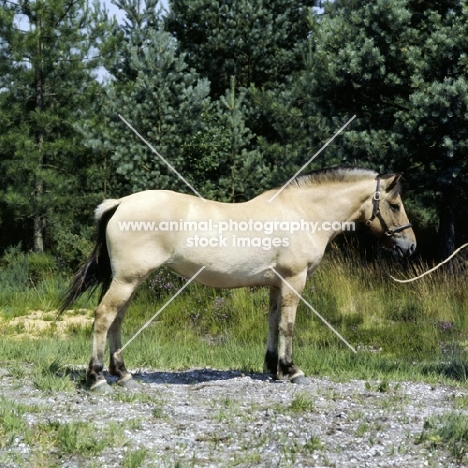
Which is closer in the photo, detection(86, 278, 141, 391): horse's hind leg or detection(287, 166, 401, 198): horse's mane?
detection(86, 278, 141, 391): horse's hind leg

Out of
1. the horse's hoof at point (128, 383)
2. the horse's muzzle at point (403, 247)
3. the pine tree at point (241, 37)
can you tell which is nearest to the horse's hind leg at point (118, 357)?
the horse's hoof at point (128, 383)

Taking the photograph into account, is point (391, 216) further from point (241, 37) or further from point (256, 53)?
point (241, 37)

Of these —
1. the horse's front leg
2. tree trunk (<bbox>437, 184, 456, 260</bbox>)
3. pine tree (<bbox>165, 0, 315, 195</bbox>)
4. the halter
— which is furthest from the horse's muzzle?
pine tree (<bbox>165, 0, 315, 195</bbox>)

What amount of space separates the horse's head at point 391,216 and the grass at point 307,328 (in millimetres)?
1341

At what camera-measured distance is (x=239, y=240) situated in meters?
6.82

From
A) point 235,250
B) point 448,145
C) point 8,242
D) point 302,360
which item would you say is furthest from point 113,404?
point 8,242

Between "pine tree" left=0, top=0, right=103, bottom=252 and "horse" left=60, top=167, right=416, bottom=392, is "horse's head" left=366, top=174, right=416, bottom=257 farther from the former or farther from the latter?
"pine tree" left=0, top=0, right=103, bottom=252

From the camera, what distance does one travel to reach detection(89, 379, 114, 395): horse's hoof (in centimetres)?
633

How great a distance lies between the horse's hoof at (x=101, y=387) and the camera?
633cm

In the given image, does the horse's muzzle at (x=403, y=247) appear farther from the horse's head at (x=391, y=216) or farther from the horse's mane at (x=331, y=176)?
the horse's mane at (x=331, y=176)

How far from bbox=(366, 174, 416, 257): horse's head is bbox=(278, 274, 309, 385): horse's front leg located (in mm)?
1014

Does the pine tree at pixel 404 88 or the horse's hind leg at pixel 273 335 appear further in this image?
the pine tree at pixel 404 88

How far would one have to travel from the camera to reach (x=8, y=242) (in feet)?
51.6

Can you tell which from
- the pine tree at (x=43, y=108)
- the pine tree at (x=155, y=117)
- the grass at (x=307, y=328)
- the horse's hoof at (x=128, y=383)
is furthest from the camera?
the pine tree at (x=43, y=108)
